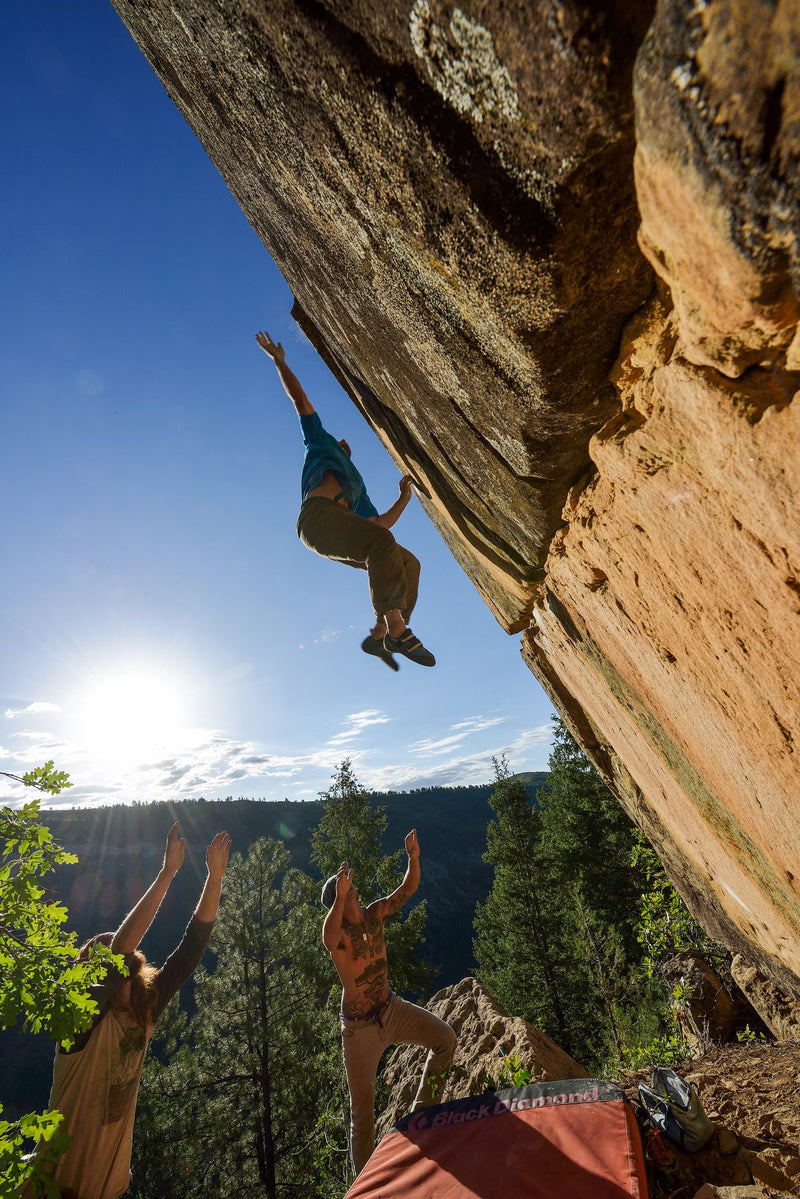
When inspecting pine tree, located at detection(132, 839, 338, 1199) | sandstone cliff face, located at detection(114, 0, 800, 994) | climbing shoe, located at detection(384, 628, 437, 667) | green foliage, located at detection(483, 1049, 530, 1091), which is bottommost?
pine tree, located at detection(132, 839, 338, 1199)

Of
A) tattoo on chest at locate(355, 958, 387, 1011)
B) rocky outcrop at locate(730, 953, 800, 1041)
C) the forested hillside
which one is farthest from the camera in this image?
the forested hillside

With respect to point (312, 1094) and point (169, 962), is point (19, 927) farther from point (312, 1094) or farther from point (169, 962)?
point (312, 1094)

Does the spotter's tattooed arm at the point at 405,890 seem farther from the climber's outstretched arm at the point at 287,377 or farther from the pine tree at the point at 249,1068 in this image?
the pine tree at the point at 249,1068

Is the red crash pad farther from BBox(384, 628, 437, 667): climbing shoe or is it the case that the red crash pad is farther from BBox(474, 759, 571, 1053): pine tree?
BBox(474, 759, 571, 1053): pine tree

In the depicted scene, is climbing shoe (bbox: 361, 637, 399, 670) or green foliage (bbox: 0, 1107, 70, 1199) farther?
climbing shoe (bbox: 361, 637, 399, 670)

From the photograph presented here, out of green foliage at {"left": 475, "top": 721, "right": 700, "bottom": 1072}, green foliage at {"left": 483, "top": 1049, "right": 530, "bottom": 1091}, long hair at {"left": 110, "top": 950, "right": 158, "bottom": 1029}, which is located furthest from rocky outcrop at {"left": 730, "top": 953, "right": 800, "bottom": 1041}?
green foliage at {"left": 475, "top": 721, "right": 700, "bottom": 1072}

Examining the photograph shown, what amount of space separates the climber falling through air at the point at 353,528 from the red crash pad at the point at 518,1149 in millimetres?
2670

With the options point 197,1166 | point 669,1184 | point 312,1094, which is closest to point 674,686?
point 669,1184

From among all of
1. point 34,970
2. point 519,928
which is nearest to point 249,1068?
point 519,928

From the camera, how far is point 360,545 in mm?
3717

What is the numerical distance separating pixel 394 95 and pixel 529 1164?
4018 mm

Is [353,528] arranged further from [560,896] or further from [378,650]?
[560,896]

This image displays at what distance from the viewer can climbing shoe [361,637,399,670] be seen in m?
4.42

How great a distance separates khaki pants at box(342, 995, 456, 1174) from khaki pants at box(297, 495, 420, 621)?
3.30 metres
